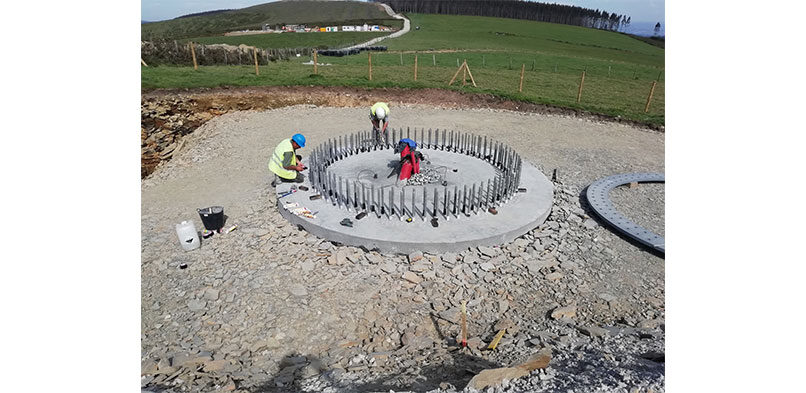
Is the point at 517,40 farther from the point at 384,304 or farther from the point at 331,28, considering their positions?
the point at 384,304

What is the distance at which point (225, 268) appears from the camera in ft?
26.4

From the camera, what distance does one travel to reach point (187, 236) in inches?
337

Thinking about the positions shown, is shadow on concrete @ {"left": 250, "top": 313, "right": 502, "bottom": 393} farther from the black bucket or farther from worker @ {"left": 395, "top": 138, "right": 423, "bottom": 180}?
worker @ {"left": 395, "top": 138, "right": 423, "bottom": 180}

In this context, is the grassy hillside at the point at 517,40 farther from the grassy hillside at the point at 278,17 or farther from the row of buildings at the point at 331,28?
the grassy hillside at the point at 278,17

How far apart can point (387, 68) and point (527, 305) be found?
27.4m

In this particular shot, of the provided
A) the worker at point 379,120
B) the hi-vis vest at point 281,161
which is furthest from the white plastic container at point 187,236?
the worker at point 379,120

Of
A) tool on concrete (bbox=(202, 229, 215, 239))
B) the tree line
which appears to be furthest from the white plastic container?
the tree line

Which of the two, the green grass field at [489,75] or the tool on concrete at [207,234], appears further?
the green grass field at [489,75]

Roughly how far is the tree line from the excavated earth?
99.8 meters

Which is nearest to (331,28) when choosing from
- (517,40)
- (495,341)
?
(517,40)

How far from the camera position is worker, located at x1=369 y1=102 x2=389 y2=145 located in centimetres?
1270

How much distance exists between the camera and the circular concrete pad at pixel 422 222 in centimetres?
818

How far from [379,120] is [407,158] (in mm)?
3423

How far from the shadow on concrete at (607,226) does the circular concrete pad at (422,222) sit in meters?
1.14
